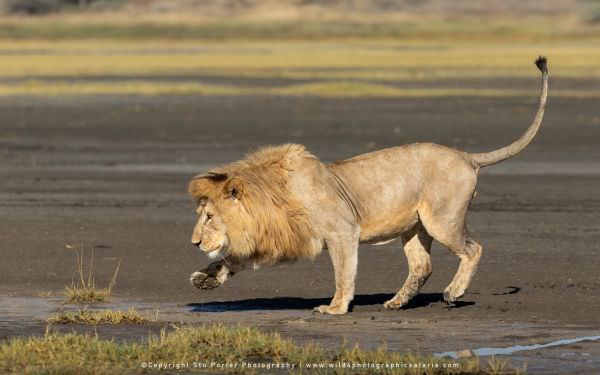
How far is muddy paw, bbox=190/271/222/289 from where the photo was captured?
11.0m

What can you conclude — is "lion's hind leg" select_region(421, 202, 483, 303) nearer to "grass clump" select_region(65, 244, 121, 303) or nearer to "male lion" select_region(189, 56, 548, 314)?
"male lion" select_region(189, 56, 548, 314)

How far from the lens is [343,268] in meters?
11.0

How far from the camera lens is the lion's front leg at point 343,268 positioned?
11000 mm

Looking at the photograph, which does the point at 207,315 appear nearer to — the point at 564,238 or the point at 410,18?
the point at 564,238

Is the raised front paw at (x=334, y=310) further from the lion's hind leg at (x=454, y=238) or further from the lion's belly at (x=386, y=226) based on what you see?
the lion's hind leg at (x=454, y=238)

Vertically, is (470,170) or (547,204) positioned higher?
(470,170)

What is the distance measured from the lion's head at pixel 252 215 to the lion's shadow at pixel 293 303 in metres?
0.86

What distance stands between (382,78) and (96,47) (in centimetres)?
4059

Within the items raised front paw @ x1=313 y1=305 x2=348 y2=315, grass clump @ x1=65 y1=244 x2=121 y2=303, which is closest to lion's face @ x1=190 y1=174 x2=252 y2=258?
raised front paw @ x1=313 y1=305 x2=348 y2=315

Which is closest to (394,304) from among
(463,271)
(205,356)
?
(463,271)

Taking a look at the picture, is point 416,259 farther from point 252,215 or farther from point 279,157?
point 252,215

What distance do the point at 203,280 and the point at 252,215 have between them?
2.33ft

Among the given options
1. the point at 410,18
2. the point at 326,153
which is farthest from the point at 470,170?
the point at 410,18

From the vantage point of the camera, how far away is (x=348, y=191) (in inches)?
446
